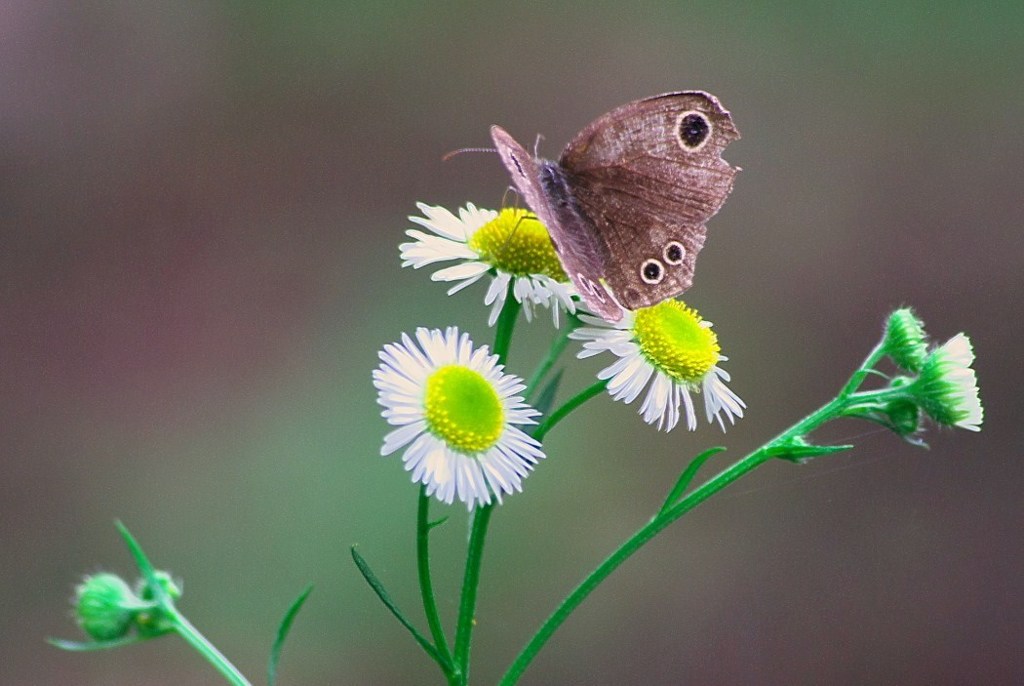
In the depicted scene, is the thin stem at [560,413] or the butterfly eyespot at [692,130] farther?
the butterfly eyespot at [692,130]

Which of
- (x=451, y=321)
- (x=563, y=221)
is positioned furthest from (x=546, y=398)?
(x=451, y=321)

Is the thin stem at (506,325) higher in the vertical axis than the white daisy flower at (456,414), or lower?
higher

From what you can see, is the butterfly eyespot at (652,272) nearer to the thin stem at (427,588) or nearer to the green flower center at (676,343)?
the green flower center at (676,343)

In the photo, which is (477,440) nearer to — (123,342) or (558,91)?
(123,342)

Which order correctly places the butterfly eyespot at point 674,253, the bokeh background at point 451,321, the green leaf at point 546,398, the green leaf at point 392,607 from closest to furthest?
1. the green leaf at point 392,607
2. the green leaf at point 546,398
3. the butterfly eyespot at point 674,253
4. the bokeh background at point 451,321

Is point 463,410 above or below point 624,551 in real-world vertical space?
above

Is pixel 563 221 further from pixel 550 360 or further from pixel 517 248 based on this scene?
pixel 550 360

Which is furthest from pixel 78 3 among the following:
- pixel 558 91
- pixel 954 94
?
pixel 954 94

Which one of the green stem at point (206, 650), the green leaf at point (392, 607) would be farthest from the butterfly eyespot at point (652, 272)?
the green stem at point (206, 650)
